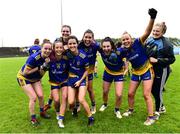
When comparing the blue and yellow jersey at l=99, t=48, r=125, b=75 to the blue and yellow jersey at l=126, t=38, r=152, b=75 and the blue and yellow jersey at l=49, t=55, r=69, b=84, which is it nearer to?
the blue and yellow jersey at l=126, t=38, r=152, b=75

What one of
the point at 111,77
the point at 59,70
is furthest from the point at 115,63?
the point at 59,70

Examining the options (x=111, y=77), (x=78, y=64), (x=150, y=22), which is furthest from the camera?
(x=111, y=77)

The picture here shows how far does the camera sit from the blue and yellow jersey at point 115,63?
6.98 m

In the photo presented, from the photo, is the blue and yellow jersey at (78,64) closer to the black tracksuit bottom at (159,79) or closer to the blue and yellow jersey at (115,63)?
the blue and yellow jersey at (115,63)

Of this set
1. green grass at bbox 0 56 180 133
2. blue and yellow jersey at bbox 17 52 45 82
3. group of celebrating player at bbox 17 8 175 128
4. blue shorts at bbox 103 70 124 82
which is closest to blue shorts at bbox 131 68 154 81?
group of celebrating player at bbox 17 8 175 128

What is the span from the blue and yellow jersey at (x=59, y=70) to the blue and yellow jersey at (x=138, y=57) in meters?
1.60

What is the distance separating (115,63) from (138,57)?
0.70m

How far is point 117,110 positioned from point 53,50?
2334 millimetres

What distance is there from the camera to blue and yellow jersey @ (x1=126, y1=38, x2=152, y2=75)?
21.5 feet

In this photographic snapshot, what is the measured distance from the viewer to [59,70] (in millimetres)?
6836

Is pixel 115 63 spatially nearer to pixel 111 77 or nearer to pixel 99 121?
pixel 111 77

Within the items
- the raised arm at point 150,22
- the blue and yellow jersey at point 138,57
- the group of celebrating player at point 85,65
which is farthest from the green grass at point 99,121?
the raised arm at point 150,22

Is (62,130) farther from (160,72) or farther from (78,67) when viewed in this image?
(160,72)

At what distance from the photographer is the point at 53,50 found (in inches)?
268
